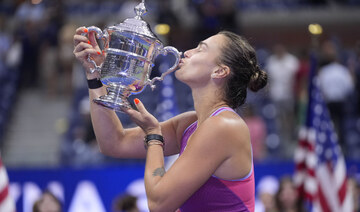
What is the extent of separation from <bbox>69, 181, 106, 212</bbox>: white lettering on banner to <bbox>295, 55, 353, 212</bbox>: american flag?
1969 mm

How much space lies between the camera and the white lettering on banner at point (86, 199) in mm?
5746

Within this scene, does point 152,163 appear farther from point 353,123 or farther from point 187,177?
point 353,123

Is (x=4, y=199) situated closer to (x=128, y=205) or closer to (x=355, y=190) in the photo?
(x=128, y=205)

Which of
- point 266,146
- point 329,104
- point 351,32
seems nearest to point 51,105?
point 266,146

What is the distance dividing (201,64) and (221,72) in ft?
0.27

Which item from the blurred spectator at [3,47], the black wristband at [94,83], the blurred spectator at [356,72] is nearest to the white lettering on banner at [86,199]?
the black wristband at [94,83]

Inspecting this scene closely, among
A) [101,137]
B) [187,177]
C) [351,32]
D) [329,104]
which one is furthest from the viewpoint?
[351,32]

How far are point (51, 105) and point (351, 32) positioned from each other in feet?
21.5

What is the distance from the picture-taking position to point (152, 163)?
81.8 inches

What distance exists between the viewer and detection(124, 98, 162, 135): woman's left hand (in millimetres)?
2141

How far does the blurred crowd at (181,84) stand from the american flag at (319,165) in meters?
1.22

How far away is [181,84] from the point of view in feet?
28.2

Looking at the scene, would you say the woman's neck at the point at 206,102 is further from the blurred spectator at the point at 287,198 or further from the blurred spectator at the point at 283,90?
the blurred spectator at the point at 283,90

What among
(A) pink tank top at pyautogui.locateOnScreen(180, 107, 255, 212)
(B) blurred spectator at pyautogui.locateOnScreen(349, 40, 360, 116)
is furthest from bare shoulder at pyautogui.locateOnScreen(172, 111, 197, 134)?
(B) blurred spectator at pyautogui.locateOnScreen(349, 40, 360, 116)
